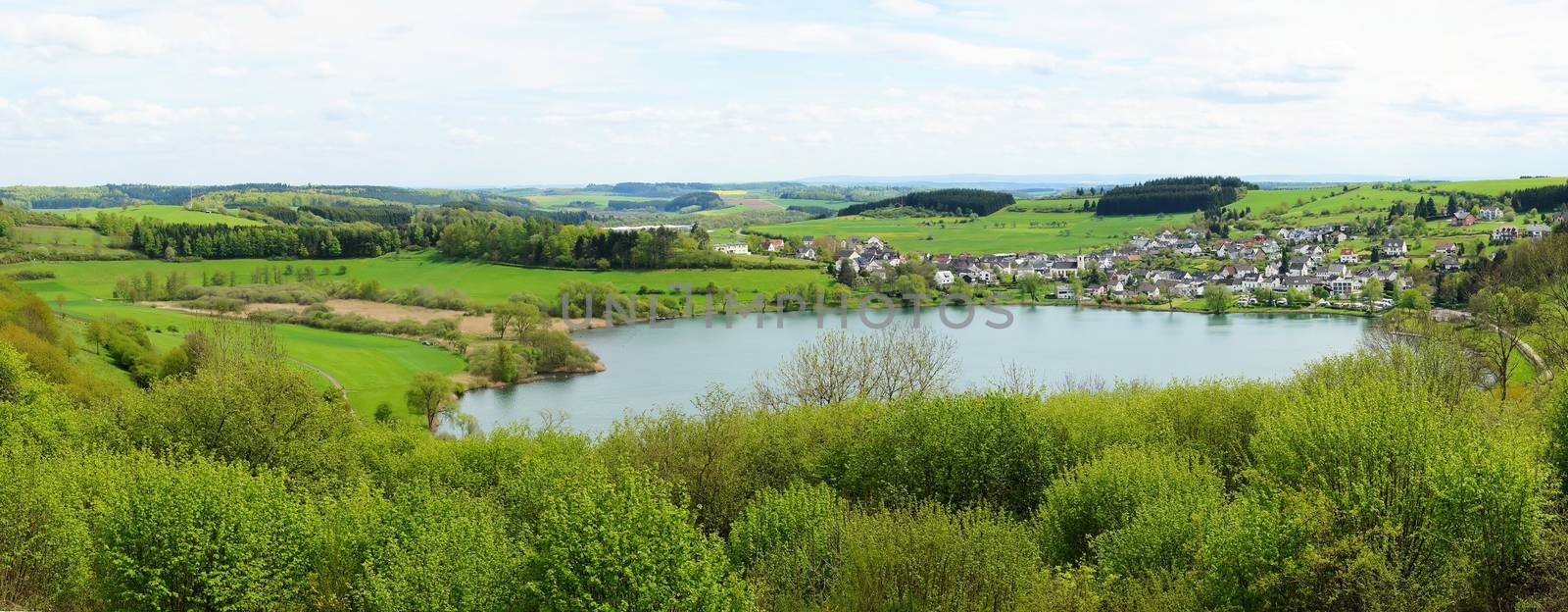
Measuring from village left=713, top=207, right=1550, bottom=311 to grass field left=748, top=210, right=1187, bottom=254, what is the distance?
12.5 feet

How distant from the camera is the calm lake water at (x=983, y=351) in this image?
126 ft

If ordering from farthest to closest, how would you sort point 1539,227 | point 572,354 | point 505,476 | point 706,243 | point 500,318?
point 706,243, point 1539,227, point 500,318, point 572,354, point 505,476

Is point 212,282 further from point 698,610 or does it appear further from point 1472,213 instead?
point 1472,213

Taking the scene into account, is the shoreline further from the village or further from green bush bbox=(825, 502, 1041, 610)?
green bush bbox=(825, 502, 1041, 610)

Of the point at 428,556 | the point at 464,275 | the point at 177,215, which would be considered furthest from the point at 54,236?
the point at 428,556

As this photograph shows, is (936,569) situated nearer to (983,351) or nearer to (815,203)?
(983,351)

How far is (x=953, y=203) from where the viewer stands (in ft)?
402

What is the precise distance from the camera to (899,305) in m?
65.7

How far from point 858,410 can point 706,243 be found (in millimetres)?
59516

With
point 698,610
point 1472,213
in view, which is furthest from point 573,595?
point 1472,213

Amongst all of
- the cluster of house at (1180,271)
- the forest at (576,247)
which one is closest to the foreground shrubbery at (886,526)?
the cluster of house at (1180,271)

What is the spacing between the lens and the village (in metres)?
63.4

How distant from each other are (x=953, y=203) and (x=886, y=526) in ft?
374

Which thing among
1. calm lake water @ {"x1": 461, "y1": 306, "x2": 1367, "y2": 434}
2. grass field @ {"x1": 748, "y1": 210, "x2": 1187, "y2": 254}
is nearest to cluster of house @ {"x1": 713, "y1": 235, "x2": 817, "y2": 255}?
grass field @ {"x1": 748, "y1": 210, "x2": 1187, "y2": 254}
